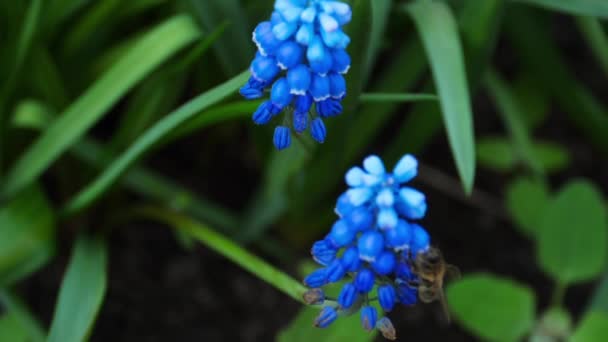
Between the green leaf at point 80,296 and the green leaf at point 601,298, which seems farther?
the green leaf at point 601,298

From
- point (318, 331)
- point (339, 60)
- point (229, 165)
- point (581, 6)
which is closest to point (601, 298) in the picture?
point (581, 6)

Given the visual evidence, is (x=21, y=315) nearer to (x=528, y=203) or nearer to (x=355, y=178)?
(x=355, y=178)

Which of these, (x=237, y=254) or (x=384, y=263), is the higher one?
(x=384, y=263)

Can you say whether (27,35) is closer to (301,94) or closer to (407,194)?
(301,94)

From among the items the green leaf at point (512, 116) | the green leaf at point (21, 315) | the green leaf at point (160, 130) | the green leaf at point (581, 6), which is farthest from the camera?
the green leaf at point (512, 116)

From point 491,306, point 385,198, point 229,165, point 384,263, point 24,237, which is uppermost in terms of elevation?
point 385,198

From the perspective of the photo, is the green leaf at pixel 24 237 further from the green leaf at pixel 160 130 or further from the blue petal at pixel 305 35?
the blue petal at pixel 305 35

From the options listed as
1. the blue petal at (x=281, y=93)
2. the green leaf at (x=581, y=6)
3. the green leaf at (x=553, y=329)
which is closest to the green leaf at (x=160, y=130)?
the blue petal at (x=281, y=93)
